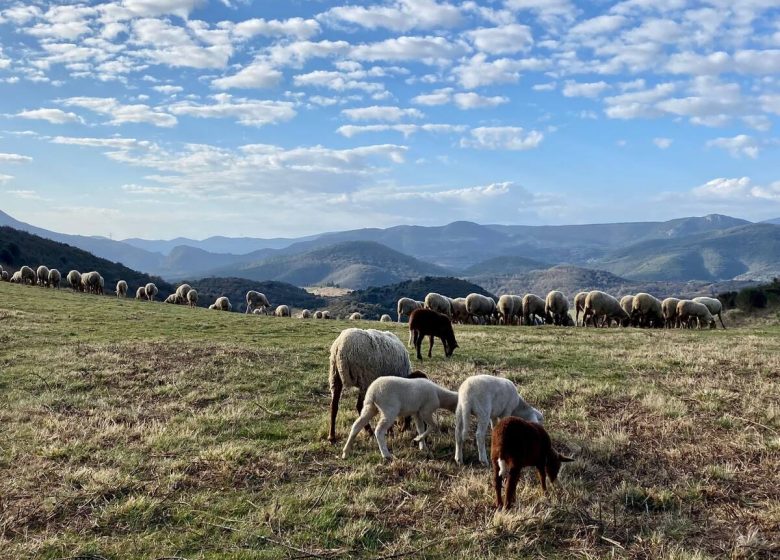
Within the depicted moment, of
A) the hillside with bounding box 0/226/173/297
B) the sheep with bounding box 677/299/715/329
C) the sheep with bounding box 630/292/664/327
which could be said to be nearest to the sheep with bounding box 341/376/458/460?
the sheep with bounding box 677/299/715/329

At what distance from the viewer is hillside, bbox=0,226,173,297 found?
84.2 meters

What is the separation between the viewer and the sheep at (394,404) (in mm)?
7785

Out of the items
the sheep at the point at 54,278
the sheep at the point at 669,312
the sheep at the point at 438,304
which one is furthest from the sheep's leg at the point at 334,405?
the sheep at the point at 54,278

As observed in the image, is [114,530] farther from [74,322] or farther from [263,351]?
[74,322]

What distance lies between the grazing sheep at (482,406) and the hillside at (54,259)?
84.5 meters

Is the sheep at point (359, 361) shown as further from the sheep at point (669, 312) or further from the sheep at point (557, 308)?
the sheep at point (669, 312)

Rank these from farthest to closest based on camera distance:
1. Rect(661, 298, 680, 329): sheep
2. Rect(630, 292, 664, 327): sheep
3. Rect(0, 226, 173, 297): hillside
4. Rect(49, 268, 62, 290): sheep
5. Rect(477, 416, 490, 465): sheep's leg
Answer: Rect(0, 226, 173, 297): hillside
Rect(49, 268, 62, 290): sheep
Rect(630, 292, 664, 327): sheep
Rect(661, 298, 680, 329): sheep
Rect(477, 416, 490, 465): sheep's leg

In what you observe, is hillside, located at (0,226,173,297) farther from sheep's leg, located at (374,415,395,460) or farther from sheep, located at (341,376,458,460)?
sheep's leg, located at (374,415,395,460)

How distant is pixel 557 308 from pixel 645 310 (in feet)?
19.4

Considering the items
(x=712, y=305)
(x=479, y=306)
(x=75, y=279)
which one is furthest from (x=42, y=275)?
(x=712, y=305)

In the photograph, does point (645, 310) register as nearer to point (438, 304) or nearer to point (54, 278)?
point (438, 304)

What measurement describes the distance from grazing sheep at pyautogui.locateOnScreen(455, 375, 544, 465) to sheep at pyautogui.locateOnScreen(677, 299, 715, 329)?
30076 mm

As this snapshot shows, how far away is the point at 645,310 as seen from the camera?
35.3 meters

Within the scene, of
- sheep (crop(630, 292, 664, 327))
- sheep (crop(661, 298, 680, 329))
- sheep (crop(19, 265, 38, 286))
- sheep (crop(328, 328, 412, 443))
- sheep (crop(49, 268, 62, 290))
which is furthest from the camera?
sheep (crop(19, 265, 38, 286))
